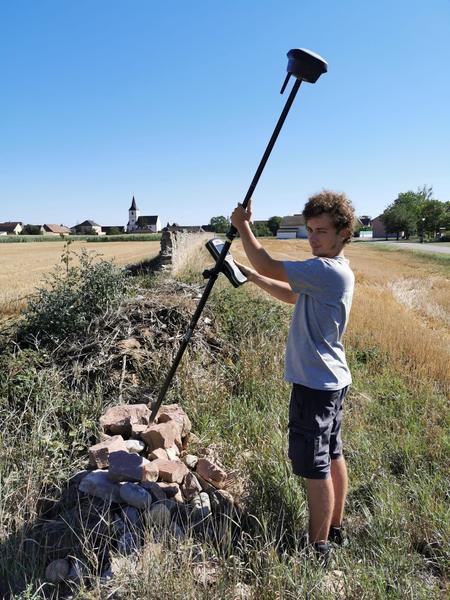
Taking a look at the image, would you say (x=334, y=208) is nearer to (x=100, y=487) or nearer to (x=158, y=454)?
(x=158, y=454)

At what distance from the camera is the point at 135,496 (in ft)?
8.91

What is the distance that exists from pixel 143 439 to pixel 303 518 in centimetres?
124

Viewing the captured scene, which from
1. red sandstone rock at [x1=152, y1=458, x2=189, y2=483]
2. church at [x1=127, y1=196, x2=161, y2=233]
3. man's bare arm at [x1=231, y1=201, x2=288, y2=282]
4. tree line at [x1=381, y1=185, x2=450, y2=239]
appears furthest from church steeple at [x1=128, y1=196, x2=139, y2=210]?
man's bare arm at [x1=231, y1=201, x2=288, y2=282]

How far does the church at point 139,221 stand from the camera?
4902 inches

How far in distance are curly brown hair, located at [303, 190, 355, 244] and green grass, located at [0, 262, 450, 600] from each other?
1672 millimetres

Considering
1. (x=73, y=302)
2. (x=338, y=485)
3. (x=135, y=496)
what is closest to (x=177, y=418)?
(x=135, y=496)

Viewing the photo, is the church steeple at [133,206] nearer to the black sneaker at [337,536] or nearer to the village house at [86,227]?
the village house at [86,227]

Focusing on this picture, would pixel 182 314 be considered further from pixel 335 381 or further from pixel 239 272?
pixel 335 381

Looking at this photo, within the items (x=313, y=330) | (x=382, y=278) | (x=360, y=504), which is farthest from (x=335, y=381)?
(x=382, y=278)

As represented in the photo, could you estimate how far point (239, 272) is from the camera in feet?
9.12

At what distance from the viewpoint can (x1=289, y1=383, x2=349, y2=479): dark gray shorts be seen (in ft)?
7.80

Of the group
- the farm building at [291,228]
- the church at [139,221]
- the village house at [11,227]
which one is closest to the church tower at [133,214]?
the church at [139,221]

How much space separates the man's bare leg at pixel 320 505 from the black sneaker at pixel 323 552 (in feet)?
0.08

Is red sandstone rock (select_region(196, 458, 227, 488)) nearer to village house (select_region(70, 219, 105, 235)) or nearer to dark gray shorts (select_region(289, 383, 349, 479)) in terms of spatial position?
dark gray shorts (select_region(289, 383, 349, 479))
